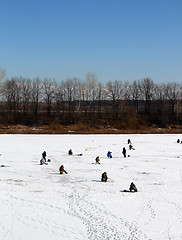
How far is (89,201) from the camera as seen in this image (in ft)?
40.3

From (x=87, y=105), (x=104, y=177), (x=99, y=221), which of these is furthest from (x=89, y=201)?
(x=87, y=105)

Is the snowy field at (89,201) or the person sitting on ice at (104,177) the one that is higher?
the person sitting on ice at (104,177)

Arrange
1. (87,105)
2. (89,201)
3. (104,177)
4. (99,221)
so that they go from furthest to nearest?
(87,105) < (104,177) < (89,201) < (99,221)

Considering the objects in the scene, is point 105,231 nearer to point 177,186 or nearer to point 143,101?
point 177,186

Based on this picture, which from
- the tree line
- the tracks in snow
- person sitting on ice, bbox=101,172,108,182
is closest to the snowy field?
the tracks in snow

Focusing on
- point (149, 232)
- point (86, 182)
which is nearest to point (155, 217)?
point (149, 232)

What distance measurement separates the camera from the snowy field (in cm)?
915

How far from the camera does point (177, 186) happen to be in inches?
578

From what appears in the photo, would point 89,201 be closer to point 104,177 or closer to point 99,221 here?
point 99,221

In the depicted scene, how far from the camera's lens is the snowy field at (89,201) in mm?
9148

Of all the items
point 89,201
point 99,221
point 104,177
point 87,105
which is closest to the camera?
point 99,221

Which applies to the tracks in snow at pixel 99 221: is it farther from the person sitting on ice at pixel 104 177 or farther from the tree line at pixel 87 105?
the tree line at pixel 87 105

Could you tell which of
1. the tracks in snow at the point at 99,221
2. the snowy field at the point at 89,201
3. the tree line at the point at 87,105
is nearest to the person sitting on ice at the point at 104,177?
the snowy field at the point at 89,201

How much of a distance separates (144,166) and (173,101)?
60.7 metres
